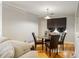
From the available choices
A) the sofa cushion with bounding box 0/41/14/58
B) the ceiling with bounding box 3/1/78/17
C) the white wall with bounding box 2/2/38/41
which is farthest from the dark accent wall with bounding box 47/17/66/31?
the sofa cushion with bounding box 0/41/14/58

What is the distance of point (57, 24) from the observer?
8562 millimetres

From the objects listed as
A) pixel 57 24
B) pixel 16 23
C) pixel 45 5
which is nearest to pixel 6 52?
pixel 45 5

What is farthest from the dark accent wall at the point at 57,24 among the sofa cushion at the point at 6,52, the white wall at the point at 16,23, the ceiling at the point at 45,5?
the sofa cushion at the point at 6,52

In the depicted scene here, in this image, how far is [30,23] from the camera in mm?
6945

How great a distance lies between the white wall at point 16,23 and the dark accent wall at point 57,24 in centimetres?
214

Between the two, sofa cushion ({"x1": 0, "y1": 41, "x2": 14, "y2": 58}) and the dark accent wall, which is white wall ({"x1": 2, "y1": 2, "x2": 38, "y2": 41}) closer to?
the dark accent wall

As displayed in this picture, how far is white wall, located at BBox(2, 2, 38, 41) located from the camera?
454cm

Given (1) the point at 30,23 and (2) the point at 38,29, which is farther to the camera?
(2) the point at 38,29

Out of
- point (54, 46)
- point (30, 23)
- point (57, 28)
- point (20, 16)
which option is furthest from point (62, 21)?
point (54, 46)

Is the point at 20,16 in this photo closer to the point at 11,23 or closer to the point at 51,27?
the point at 11,23

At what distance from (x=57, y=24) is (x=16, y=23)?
3.98 metres

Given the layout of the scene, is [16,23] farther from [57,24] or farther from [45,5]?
[57,24]

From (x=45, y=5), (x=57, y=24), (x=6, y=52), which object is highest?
(x=45, y=5)

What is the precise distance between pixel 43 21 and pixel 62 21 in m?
1.34
